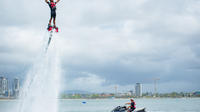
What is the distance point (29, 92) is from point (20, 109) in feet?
7.48

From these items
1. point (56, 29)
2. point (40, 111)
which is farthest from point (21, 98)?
point (56, 29)

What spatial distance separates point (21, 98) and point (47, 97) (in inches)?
126

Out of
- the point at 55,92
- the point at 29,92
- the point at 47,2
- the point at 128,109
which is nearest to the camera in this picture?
the point at 47,2

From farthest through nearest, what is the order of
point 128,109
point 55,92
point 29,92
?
point 128,109 → point 55,92 → point 29,92

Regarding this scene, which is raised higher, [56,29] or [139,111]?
[56,29]

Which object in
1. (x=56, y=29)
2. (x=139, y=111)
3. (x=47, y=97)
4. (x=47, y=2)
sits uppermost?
(x=47, y=2)

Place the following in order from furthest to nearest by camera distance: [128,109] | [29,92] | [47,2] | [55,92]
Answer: [128,109] → [55,92] → [29,92] → [47,2]

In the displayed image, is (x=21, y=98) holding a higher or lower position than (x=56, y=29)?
lower

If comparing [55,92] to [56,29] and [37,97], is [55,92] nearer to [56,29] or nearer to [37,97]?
[37,97]

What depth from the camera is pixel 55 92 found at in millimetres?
34406

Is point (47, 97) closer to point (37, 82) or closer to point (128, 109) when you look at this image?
point (37, 82)

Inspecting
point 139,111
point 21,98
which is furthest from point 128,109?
point 21,98

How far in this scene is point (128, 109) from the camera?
5206cm

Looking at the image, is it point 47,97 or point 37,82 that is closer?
point 37,82
